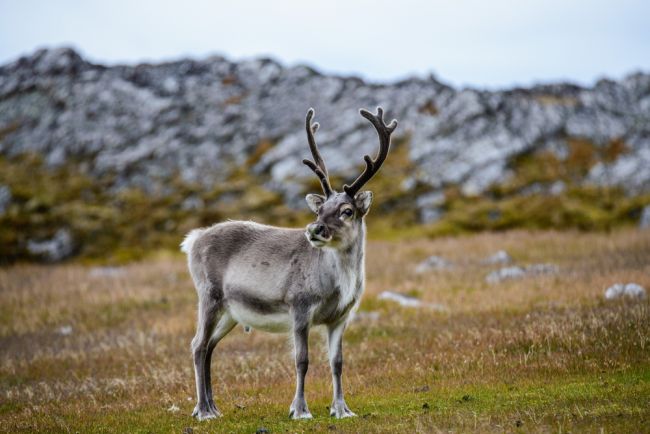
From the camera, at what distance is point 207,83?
7312 centimetres

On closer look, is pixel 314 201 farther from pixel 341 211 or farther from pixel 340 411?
pixel 340 411

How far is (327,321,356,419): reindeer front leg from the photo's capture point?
31.5 ft

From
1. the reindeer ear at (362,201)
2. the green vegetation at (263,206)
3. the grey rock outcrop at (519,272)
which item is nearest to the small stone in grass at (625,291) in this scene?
the grey rock outcrop at (519,272)

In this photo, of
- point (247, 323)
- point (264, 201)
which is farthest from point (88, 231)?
point (247, 323)

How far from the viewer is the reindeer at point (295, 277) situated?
9.72 m

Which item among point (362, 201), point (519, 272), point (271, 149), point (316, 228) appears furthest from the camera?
point (271, 149)

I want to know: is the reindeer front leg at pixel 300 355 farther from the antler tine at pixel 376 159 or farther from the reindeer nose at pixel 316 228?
the antler tine at pixel 376 159

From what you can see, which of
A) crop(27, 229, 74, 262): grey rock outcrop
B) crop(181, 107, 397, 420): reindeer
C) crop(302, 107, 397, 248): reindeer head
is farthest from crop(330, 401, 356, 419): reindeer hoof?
crop(27, 229, 74, 262): grey rock outcrop

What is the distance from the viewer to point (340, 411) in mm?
9562

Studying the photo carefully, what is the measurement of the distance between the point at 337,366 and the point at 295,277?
1.54 meters

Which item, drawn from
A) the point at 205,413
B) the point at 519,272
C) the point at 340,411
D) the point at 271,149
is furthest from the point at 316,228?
the point at 271,149

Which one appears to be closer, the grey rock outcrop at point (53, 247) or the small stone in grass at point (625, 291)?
the small stone in grass at point (625, 291)

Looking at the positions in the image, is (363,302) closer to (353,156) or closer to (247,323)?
(247,323)

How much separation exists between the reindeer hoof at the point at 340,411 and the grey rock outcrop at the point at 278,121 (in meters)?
35.1
